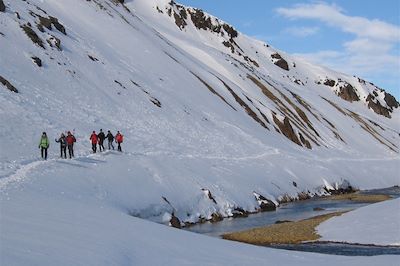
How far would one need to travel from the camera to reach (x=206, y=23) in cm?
A: 14912

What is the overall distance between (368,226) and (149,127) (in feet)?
91.1

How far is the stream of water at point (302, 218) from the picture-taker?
26.0 metres

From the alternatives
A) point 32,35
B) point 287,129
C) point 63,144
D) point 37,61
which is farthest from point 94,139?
point 287,129

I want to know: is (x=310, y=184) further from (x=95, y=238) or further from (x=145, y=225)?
(x=95, y=238)

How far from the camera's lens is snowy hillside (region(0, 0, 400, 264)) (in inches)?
1305

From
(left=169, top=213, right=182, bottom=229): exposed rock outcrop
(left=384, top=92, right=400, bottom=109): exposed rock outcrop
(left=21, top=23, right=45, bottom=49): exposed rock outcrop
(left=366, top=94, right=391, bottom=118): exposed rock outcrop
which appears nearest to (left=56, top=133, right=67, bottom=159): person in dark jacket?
(left=169, top=213, right=182, bottom=229): exposed rock outcrop

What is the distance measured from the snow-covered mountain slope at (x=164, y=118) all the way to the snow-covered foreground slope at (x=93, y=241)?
4.65 metres

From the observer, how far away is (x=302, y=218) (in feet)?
135

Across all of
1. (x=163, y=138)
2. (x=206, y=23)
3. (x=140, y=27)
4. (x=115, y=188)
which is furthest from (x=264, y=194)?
(x=206, y=23)

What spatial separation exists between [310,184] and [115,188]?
3157 cm

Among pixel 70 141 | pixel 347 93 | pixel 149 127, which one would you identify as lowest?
pixel 70 141

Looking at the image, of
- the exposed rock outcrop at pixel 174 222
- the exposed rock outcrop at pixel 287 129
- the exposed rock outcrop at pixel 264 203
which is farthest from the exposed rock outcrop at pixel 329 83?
the exposed rock outcrop at pixel 174 222

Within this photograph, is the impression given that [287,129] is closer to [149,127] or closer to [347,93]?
Result: [149,127]

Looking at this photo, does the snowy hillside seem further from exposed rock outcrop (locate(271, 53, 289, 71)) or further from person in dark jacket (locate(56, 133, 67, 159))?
exposed rock outcrop (locate(271, 53, 289, 71))
